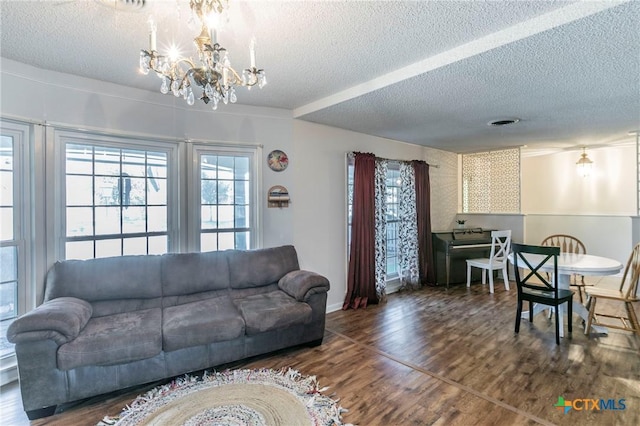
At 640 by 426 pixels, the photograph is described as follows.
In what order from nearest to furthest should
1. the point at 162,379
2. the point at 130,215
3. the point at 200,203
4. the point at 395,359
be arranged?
the point at 162,379
the point at 395,359
the point at 130,215
the point at 200,203

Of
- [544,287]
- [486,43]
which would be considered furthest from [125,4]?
[544,287]

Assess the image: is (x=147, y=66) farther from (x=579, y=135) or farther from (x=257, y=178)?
(x=579, y=135)

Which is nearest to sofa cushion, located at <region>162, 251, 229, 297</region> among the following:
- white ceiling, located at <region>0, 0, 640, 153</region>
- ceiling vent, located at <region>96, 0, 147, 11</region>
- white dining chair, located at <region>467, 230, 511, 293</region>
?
white ceiling, located at <region>0, 0, 640, 153</region>

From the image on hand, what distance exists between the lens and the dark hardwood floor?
6.54 feet

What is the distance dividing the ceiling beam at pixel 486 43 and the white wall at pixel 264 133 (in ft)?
3.22

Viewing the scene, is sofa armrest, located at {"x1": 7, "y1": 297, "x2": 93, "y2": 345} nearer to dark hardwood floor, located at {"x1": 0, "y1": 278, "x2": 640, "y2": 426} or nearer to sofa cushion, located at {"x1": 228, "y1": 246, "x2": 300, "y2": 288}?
dark hardwood floor, located at {"x1": 0, "y1": 278, "x2": 640, "y2": 426}

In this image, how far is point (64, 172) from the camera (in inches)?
106

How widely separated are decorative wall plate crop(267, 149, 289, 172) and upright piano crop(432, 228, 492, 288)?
3.00 m

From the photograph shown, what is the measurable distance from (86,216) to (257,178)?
165 cm

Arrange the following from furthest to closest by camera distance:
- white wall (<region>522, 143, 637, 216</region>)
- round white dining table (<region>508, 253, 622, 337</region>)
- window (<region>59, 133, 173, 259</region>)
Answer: white wall (<region>522, 143, 637, 216</region>) → round white dining table (<region>508, 253, 622, 337</region>) → window (<region>59, 133, 173, 259</region>)

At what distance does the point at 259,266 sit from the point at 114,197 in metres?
1.53

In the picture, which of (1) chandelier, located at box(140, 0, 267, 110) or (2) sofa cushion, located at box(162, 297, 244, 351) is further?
(2) sofa cushion, located at box(162, 297, 244, 351)

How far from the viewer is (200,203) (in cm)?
332

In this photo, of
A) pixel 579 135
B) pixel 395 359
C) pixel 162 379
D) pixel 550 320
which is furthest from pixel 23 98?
pixel 579 135
